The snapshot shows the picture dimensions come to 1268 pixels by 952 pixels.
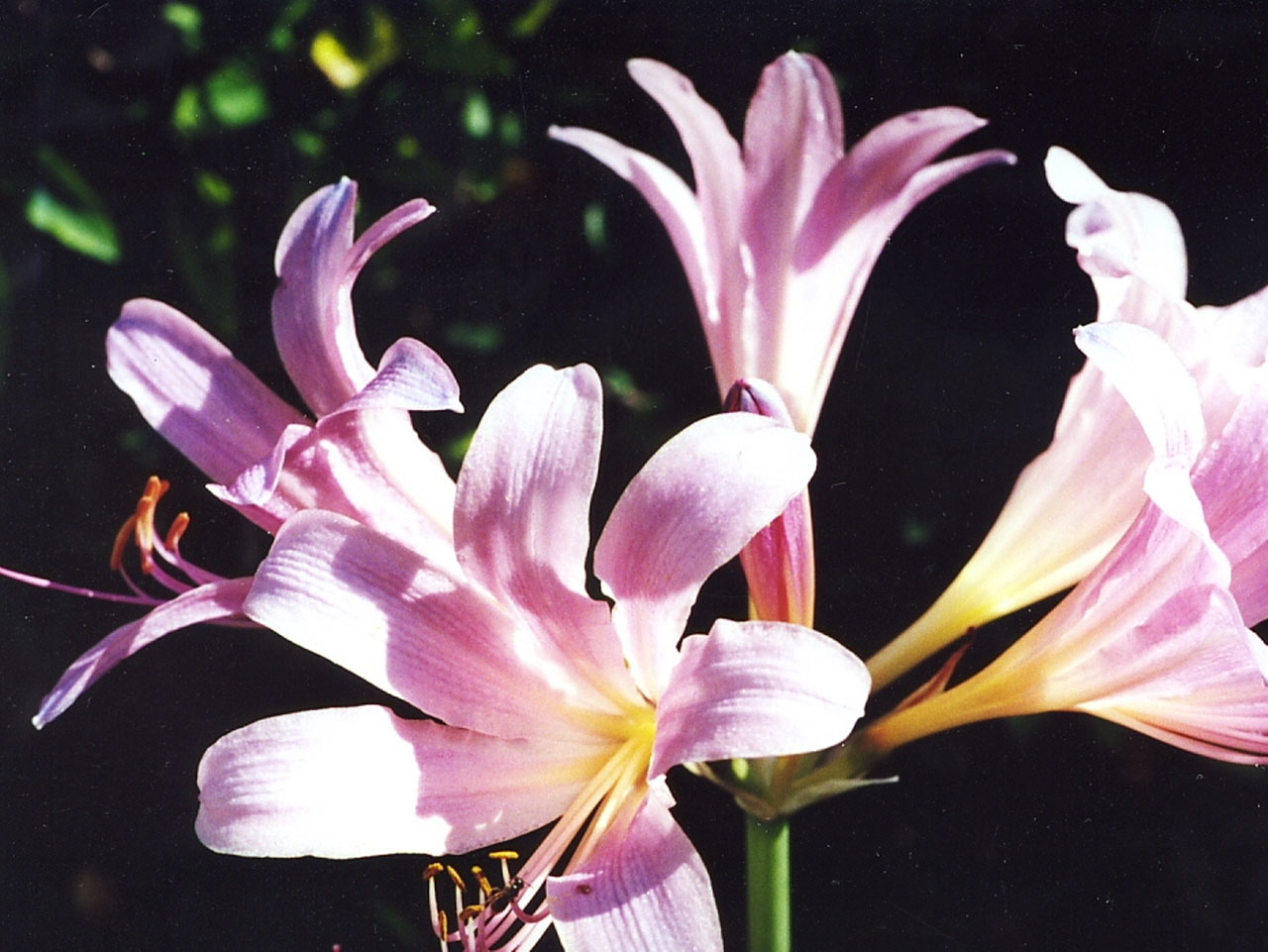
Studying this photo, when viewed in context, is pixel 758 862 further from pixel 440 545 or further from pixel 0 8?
pixel 0 8

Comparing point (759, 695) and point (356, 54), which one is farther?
point (356, 54)

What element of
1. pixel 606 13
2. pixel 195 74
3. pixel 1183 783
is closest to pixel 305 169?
pixel 195 74

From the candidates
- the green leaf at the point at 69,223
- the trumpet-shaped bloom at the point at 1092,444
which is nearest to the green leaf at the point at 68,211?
the green leaf at the point at 69,223

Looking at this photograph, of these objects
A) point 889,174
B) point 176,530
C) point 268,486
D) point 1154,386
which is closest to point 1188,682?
point 1154,386

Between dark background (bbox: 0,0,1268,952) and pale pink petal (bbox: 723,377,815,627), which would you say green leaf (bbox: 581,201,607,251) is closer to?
dark background (bbox: 0,0,1268,952)

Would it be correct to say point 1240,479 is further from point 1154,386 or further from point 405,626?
point 405,626

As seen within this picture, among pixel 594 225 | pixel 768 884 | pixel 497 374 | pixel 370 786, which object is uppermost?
pixel 594 225

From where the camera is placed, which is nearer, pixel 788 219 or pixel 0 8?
pixel 788 219

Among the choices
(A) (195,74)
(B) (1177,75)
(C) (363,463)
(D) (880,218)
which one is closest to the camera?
(C) (363,463)
